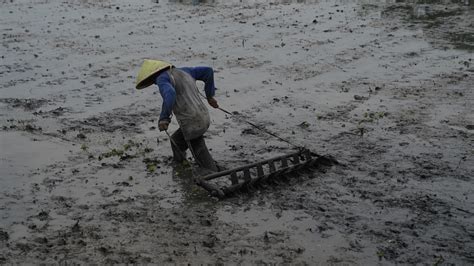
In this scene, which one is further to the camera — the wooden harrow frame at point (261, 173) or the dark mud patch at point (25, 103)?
the dark mud patch at point (25, 103)

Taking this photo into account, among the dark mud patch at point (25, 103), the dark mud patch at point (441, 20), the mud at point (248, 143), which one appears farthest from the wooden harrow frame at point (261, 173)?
the dark mud patch at point (441, 20)

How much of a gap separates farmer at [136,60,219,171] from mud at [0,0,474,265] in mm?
337

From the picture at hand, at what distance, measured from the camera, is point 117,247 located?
17.0 ft

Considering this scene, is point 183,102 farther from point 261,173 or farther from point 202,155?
point 261,173

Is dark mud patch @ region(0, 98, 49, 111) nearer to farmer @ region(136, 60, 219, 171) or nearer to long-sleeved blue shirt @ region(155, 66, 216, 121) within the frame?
farmer @ region(136, 60, 219, 171)

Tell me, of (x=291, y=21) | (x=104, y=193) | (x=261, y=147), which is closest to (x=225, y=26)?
(x=291, y=21)

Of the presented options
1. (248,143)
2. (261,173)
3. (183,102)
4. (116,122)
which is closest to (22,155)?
(116,122)

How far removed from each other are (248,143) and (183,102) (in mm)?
1643

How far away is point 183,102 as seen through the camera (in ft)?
21.2

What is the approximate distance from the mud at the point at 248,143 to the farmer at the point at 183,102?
0.34 m

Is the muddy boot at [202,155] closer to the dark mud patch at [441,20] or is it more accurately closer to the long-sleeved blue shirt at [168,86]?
the long-sleeved blue shirt at [168,86]

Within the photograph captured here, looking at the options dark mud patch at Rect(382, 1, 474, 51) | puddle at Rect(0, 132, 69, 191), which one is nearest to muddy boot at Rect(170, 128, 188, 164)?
puddle at Rect(0, 132, 69, 191)

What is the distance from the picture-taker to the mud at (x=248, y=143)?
17.5 ft

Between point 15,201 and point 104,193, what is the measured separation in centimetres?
97
